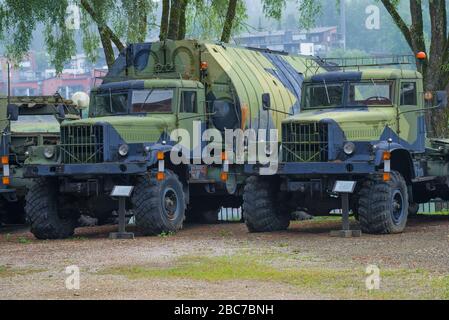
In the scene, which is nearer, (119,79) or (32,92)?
(119,79)

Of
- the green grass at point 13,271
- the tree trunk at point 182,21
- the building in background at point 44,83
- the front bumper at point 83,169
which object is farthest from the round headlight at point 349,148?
the building in background at point 44,83

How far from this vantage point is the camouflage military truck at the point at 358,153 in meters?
22.0

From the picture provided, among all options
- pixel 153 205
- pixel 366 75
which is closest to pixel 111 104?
pixel 153 205

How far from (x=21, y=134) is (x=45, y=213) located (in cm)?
438

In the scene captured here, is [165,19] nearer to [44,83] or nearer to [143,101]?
[143,101]

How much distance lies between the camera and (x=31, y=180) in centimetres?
2645

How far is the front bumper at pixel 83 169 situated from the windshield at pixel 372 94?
4.03 metres

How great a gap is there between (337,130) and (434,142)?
12.9 ft

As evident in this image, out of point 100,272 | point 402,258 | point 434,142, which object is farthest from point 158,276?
point 434,142

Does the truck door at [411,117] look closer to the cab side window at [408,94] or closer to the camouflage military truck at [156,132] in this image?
the cab side window at [408,94]

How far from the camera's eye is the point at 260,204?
2305 centimetres

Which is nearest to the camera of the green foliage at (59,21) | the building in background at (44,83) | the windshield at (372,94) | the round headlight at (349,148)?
the round headlight at (349,148)
